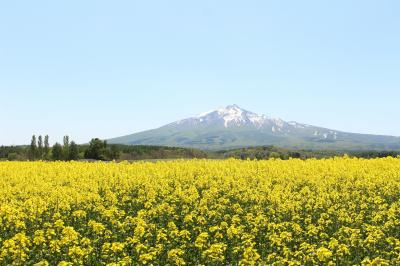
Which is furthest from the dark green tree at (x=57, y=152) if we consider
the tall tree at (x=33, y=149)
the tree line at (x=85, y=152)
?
the tall tree at (x=33, y=149)

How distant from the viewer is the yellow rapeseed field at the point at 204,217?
14.4 metres

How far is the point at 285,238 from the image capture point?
16.1m

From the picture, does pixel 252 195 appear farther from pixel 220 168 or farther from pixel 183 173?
pixel 220 168

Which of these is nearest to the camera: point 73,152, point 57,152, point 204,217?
point 204,217

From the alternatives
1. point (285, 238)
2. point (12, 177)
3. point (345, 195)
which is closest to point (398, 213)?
point (345, 195)

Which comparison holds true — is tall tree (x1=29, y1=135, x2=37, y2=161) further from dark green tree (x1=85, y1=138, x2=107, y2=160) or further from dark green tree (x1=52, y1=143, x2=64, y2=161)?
dark green tree (x1=85, y1=138, x2=107, y2=160)

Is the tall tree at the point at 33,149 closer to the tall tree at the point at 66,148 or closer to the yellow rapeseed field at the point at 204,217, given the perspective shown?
the tall tree at the point at 66,148

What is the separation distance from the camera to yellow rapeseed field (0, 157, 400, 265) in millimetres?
14430

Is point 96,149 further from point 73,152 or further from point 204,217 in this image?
point 204,217

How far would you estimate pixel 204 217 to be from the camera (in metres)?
19.8

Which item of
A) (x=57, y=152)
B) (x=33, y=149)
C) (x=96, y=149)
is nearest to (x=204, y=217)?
(x=96, y=149)

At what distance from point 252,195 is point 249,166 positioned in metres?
13.9

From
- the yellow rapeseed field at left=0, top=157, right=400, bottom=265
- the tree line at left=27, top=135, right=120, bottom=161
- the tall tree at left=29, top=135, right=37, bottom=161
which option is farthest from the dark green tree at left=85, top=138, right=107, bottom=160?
the yellow rapeseed field at left=0, top=157, right=400, bottom=265

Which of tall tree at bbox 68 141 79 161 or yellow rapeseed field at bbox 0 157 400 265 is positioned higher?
tall tree at bbox 68 141 79 161
